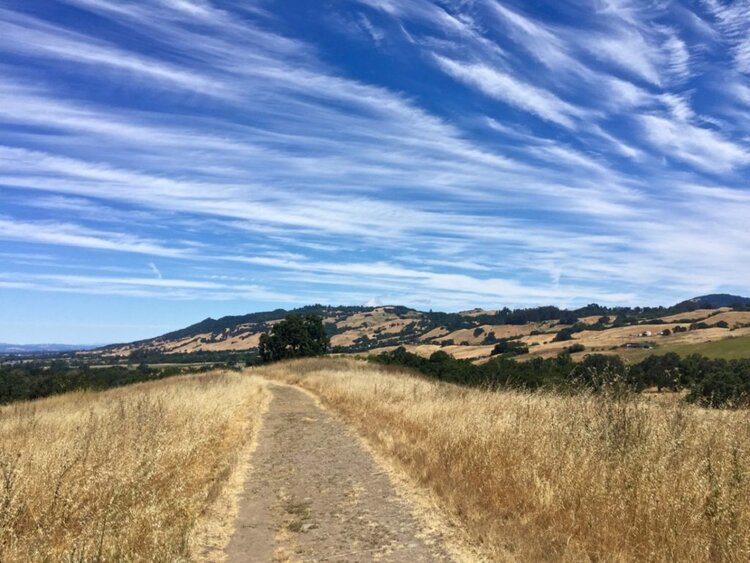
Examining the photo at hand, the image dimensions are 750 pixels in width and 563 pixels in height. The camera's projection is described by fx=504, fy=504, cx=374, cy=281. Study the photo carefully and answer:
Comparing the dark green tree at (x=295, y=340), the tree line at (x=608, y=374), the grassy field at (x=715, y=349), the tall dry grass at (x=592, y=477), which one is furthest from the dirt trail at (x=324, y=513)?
the dark green tree at (x=295, y=340)

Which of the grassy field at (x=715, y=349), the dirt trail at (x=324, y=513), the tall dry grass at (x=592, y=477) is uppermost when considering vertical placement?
the tall dry grass at (x=592, y=477)

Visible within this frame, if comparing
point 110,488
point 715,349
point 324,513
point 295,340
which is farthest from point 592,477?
point 715,349

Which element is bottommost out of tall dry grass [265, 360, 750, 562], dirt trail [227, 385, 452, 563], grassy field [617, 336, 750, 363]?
grassy field [617, 336, 750, 363]

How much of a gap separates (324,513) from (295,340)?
71989 mm

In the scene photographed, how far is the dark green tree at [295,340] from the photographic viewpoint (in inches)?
3036

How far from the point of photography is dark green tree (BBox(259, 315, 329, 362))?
77.1m

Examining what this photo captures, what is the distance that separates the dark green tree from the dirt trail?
65759 millimetres

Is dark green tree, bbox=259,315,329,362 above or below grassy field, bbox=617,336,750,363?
above

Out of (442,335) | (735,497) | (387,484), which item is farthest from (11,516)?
(442,335)

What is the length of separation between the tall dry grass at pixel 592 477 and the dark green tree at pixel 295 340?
66796 millimetres

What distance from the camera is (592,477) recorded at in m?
6.65

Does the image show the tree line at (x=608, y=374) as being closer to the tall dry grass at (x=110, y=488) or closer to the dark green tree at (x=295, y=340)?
the tall dry grass at (x=110, y=488)

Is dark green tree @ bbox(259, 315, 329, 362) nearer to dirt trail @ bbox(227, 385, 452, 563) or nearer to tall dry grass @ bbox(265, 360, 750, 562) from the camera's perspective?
dirt trail @ bbox(227, 385, 452, 563)

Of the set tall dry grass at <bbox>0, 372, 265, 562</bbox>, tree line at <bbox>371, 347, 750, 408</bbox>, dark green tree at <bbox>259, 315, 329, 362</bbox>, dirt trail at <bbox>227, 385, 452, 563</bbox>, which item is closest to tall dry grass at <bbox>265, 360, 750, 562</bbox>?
tree line at <bbox>371, 347, 750, 408</bbox>
